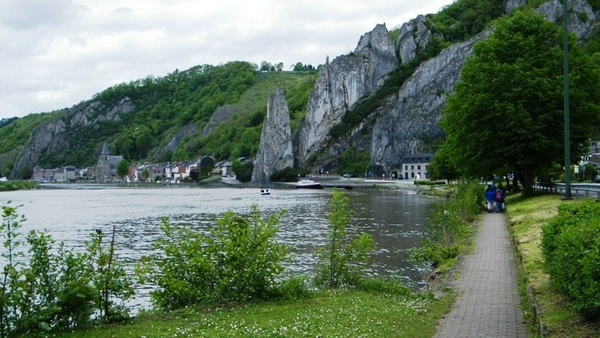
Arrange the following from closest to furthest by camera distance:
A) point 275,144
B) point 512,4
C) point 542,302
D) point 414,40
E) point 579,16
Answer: point 542,302 → point 579,16 → point 512,4 → point 414,40 → point 275,144

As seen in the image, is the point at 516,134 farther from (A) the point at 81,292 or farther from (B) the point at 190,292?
(A) the point at 81,292

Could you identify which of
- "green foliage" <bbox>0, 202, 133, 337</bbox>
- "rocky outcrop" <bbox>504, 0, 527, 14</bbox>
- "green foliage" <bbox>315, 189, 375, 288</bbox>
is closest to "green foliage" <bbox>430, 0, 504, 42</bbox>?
"rocky outcrop" <bbox>504, 0, 527, 14</bbox>

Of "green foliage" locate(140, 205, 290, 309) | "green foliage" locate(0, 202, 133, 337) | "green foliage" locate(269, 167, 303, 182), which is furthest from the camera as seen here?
"green foliage" locate(269, 167, 303, 182)

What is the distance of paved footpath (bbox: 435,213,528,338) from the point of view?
979 centimetres

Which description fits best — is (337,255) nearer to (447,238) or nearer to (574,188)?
(447,238)

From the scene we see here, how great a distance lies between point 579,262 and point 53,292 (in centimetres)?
749

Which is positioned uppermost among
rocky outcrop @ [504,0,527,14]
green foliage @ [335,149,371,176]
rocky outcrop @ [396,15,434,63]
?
rocky outcrop @ [504,0,527,14]

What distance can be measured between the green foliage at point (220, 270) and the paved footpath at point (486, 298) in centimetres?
336

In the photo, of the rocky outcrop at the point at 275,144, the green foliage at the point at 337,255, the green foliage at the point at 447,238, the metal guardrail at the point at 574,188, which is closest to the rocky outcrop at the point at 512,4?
the rocky outcrop at the point at 275,144

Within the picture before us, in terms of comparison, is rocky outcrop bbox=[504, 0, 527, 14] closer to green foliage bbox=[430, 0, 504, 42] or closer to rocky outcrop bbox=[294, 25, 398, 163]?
green foliage bbox=[430, 0, 504, 42]

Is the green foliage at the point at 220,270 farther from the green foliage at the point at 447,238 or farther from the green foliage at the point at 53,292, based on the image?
the green foliage at the point at 447,238

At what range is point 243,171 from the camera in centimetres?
18112

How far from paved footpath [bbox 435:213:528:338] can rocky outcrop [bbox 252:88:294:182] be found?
15316 centimetres

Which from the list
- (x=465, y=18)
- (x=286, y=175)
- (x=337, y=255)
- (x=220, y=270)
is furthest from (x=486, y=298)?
(x=465, y=18)
